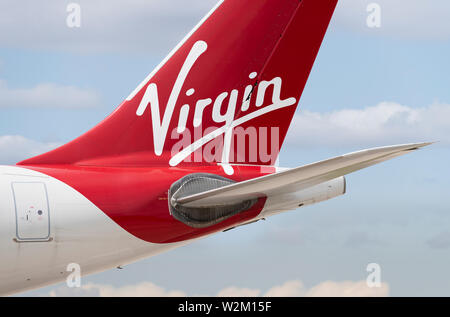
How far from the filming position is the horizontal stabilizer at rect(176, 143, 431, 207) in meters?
12.0

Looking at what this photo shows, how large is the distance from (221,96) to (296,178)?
318 cm

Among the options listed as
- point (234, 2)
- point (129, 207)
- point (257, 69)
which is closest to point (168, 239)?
point (129, 207)

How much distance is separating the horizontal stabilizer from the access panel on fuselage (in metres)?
2.44

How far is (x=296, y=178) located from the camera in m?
13.3

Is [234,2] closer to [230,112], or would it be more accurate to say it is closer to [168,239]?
[230,112]

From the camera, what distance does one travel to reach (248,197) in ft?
48.5

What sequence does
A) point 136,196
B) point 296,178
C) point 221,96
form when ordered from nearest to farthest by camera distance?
point 296,178
point 136,196
point 221,96

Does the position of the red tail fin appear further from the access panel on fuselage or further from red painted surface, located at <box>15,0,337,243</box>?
the access panel on fuselage

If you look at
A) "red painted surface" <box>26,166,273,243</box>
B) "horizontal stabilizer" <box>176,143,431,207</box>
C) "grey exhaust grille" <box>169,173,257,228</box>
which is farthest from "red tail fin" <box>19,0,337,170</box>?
"horizontal stabilizer" <box>176,143,431,207</box>

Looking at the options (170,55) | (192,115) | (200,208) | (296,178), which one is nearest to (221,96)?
(192,115)

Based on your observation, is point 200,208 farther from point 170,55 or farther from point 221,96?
point 170,55

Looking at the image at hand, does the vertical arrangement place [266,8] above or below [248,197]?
above

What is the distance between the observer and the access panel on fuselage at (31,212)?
13.2 metres

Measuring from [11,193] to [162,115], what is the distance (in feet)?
11.2
